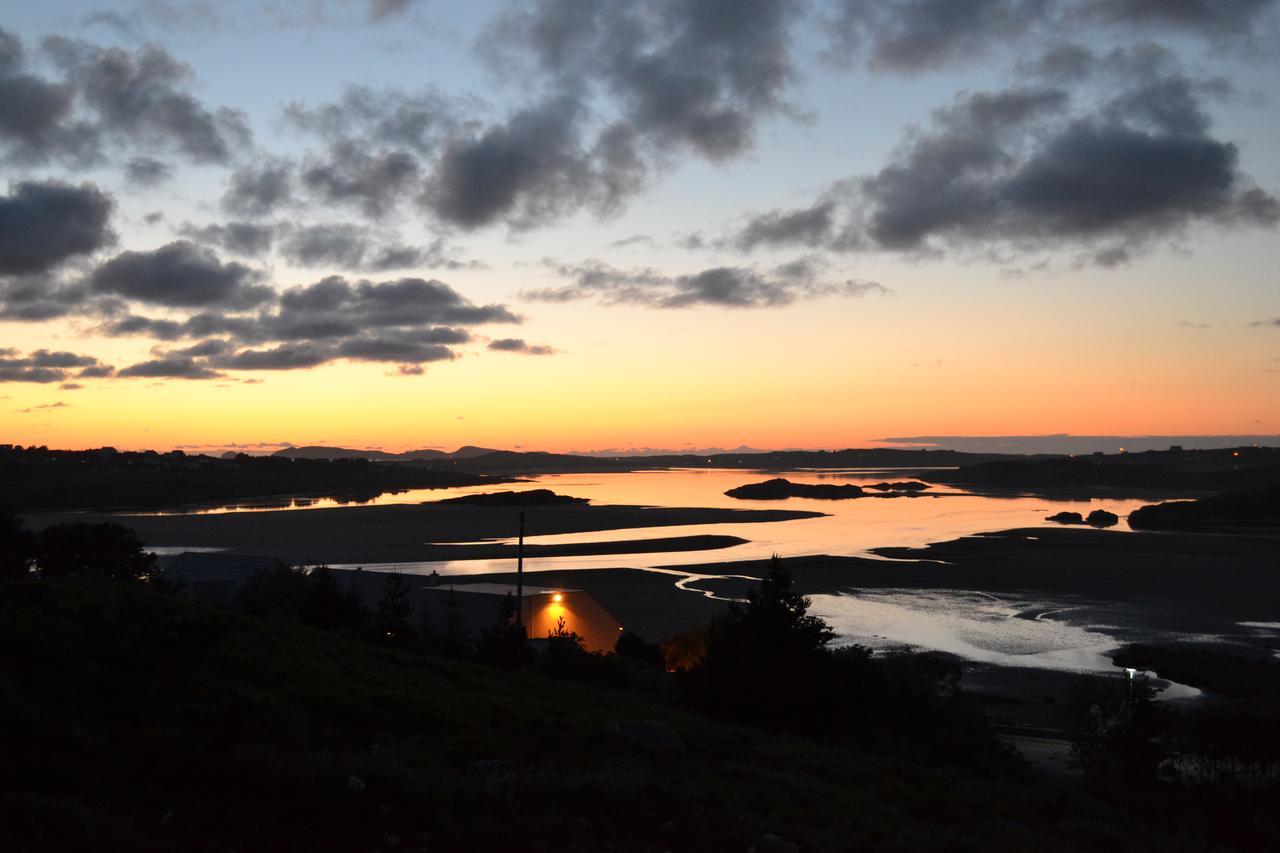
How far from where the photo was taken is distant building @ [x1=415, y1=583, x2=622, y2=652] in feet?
110

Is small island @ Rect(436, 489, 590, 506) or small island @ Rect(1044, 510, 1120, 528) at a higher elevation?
small island @ Rect(436, 489, 590, 506)

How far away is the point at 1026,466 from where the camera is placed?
199 metres

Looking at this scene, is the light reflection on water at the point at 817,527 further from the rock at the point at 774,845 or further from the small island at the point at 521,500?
the rock at the point at 774,845

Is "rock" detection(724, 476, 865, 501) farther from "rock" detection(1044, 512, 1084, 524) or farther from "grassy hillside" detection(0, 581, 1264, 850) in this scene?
"grassy hillside" detection(0, 581, 1264, 850)

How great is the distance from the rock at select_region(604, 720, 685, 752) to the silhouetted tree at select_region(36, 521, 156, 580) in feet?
88.9

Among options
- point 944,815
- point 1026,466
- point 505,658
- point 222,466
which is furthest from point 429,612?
point 1026,466

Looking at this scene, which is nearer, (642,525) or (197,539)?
(197,539)

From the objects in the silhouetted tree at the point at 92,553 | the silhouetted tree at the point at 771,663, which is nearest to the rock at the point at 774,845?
the silhouetted tree at the point at 771,663

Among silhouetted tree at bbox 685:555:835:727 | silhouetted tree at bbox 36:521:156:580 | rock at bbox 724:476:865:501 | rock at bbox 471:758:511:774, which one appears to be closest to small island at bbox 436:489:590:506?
rock at bbox 724:476:865:501

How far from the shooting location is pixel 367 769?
1101 centimetres

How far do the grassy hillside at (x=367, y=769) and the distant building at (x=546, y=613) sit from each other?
13.1 metres

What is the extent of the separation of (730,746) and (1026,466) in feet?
650

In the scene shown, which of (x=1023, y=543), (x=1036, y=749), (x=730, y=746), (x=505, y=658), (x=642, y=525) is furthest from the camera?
(x=642, y=525)

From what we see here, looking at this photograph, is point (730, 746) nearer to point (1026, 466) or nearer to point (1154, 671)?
point (1154, 671)
